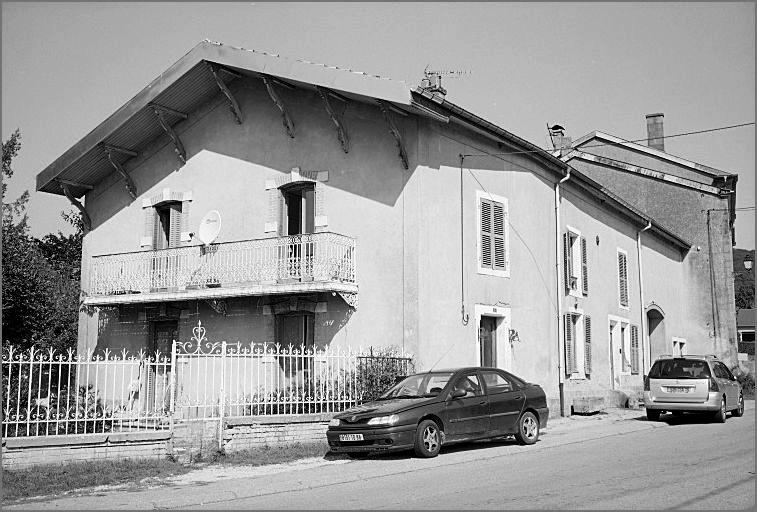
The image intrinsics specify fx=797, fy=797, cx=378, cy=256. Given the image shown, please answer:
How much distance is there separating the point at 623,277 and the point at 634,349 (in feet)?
8.72

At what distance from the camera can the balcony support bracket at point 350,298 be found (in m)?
17.6

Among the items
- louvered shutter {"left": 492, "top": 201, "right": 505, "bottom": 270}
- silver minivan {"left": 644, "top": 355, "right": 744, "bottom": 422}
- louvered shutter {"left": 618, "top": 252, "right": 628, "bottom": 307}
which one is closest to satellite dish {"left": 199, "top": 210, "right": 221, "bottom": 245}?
louvered shutter {"left": 492, "top": 201, "right": 505, "bottom": 270}

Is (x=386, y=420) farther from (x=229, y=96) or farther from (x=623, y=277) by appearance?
(x=623, y=277)

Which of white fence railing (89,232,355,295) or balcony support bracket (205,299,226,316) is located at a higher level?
white fence railing (89,232,355,295)

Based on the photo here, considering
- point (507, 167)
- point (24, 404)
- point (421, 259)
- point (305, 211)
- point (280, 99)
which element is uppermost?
point (280, 99)

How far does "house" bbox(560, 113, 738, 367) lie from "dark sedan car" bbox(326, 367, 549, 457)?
20.4m

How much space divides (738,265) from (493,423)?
102 m

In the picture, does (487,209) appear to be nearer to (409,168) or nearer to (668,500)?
(409,168)

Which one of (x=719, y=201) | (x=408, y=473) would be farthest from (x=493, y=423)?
(x=719, y=201)

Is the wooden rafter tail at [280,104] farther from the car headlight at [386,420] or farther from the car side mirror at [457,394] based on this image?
the car headlight at [386,420]

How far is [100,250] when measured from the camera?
878 inches

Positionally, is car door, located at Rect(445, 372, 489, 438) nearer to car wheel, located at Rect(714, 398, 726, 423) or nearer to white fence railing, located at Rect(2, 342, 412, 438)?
white fence railing, located at Rect(2, 342, 412, 438)

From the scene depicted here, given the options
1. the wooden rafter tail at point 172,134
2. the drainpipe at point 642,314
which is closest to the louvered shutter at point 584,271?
the drainpipe at point 642,314

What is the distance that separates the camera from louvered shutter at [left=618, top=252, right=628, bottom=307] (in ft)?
91.7
